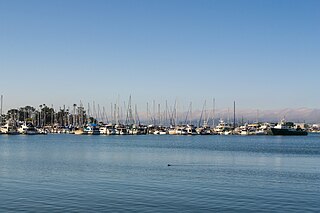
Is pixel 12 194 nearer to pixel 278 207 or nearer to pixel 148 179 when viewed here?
pixel 148 179

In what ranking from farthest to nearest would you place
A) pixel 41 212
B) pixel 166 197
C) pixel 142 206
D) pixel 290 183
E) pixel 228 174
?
pixel 228 174 → pixel 290 183 → pixel 166 197 → pixel 142 206 → pixel 41 212

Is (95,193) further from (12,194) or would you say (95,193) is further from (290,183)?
(290,183)

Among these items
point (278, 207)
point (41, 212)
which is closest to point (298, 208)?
point (278, 207)

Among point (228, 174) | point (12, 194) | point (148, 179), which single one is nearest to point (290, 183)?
point (228, 174)

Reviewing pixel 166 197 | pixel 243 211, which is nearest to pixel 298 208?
pixel 243 211

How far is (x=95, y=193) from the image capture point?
1565 inches

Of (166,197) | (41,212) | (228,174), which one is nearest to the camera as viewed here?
(41,212)

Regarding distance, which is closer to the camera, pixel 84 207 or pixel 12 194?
pixel 84 207

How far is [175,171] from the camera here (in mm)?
59219

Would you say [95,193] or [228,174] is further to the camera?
[228,174]

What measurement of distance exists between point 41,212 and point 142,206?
6.45m

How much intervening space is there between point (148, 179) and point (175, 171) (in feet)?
31.8

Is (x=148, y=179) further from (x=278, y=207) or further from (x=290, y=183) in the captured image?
(x=278, y=207)

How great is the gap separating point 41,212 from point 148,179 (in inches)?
740
